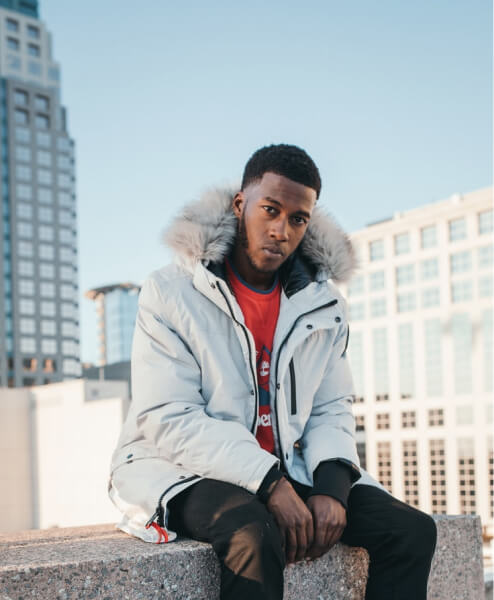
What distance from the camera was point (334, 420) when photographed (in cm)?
227

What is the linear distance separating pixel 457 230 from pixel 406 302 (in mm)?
10069

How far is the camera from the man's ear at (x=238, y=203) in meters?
2.34

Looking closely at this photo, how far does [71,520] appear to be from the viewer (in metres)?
47.2

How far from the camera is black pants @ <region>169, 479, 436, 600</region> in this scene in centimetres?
164

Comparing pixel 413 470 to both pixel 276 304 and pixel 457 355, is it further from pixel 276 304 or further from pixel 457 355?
pixel 276 304

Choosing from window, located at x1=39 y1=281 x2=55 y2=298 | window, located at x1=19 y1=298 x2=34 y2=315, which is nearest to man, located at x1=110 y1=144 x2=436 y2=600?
window, located at x1=19 y1=298 x2=34 y2=315

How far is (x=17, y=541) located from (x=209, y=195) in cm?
128

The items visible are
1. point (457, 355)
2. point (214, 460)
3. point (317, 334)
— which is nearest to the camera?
point (214, 460)

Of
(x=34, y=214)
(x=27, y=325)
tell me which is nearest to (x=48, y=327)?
(x=27, y=325)

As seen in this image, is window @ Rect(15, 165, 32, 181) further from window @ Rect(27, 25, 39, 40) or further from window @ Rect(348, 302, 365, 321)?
window @ Rect(348, 302, 365, 321)

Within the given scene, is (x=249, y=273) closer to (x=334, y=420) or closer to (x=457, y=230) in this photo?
(x=334, y=420)

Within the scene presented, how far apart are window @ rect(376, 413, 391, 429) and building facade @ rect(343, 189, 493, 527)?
0.11 meters

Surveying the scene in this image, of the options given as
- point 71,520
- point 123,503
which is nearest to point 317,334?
point 123,503

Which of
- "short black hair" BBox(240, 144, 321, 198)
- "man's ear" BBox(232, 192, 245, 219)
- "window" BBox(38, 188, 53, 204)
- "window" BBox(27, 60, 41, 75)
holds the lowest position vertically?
"man's ear" BBox(232, 192, 245, 219)
